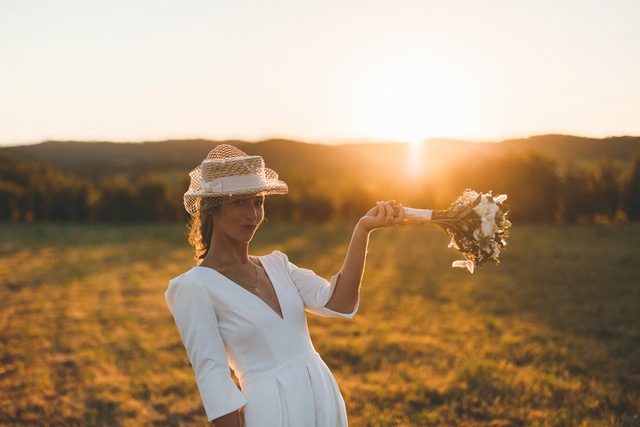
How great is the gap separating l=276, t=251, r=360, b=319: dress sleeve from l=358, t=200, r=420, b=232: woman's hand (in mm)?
312

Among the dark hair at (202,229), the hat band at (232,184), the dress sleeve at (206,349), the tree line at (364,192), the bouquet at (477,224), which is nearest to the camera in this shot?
the dress sleeve at (206,349)

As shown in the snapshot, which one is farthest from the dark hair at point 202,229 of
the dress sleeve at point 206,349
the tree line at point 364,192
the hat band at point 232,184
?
the tree line at point 364,192

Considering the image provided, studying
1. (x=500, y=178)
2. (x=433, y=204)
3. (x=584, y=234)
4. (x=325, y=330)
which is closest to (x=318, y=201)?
(x=433, y=204)

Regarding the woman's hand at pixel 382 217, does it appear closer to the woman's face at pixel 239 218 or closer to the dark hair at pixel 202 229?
the woman's face at pixel 239 218

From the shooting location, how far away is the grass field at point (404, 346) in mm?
6708

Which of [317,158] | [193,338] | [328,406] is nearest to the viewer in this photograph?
[193,338]

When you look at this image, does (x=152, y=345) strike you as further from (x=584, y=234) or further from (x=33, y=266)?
(x=584, y=234)

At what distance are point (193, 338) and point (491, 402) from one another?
5449mm

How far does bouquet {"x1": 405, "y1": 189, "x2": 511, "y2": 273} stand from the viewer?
110 inches

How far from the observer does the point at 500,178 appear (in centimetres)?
3856

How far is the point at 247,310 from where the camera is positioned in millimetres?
2518

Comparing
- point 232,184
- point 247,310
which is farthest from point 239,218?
point 247,310

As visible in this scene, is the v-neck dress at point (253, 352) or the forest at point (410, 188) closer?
the v-neck dress at point (253, 352)

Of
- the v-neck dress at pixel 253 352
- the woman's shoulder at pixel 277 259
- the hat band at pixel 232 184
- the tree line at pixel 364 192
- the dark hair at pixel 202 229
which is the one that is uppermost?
the hat band at pixel 232 184
